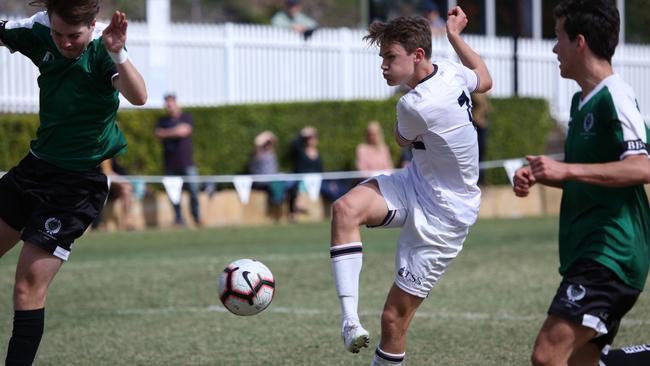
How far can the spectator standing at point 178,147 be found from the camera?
17750mm

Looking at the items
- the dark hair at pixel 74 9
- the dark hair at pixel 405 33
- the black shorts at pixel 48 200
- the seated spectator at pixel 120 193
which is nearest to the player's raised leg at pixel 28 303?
the black shorts at pixel 48 200

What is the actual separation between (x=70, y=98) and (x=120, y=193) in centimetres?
1184

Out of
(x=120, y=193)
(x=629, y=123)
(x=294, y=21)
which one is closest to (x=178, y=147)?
(x=120, y=193)

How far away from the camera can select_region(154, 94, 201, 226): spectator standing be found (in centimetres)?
1775

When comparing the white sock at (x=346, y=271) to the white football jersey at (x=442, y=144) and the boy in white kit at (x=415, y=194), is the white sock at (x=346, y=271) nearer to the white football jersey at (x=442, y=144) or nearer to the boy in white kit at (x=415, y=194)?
the boy in white kit at (x=415, y=194)

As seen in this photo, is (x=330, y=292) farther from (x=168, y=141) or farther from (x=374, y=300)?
(x=168, y=141)

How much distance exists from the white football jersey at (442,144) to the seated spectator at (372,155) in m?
12.9

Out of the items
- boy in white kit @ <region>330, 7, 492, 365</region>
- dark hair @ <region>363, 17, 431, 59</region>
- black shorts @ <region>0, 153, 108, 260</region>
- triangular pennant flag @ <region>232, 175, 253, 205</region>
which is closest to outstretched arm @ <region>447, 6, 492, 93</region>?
boy in white kit @ <region>330, 7, 492, 365</region>

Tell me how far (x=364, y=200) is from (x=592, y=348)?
60.9 inches

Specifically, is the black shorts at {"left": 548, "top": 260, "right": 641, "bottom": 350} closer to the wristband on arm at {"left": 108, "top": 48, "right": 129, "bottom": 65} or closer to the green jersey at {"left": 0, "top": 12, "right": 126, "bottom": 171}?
the wristband on arm at {"left": 108, "top": 48, "right": 129, "bottom": 65}

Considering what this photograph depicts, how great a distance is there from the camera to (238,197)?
18.6m

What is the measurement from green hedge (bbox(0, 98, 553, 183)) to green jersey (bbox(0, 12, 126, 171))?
1174cm

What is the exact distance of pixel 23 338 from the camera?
18.6 ft

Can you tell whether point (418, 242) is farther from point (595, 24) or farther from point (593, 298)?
point (595, 24)
